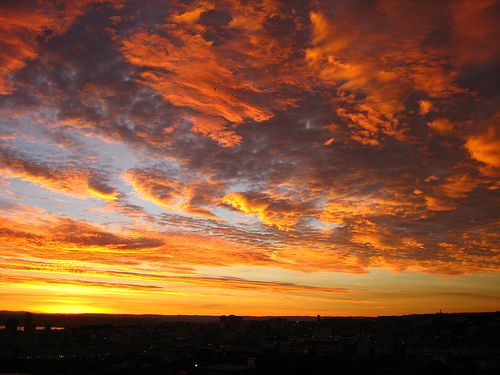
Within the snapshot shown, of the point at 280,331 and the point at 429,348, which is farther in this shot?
the point at 280,331

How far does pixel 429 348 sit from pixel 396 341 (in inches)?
647

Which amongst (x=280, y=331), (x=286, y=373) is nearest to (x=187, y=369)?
(x=286, y=373)

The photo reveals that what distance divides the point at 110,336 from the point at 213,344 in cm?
1872

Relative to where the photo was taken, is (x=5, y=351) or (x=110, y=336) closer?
(x=5, y=351)

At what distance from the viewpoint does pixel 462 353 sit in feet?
140

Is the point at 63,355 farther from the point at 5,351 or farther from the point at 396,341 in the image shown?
the point at 396,341

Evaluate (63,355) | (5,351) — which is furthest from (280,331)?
(5,351)

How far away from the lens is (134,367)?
4219cm

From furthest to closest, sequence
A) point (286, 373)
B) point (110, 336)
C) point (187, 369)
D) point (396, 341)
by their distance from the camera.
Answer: point (110, 336) < point (396, 341) < point (187, 369) < point (286, 373)

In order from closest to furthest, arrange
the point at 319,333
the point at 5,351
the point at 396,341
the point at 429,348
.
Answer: the point at 429,348, the point at 5,351, the point at 396,341, the point at 319,333

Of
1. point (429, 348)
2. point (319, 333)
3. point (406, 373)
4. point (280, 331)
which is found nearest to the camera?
point (406, 373)

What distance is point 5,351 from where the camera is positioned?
2201 inches

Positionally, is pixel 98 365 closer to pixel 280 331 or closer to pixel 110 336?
pixel 110 336

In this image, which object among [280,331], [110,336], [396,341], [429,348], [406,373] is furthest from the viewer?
[280,331]
